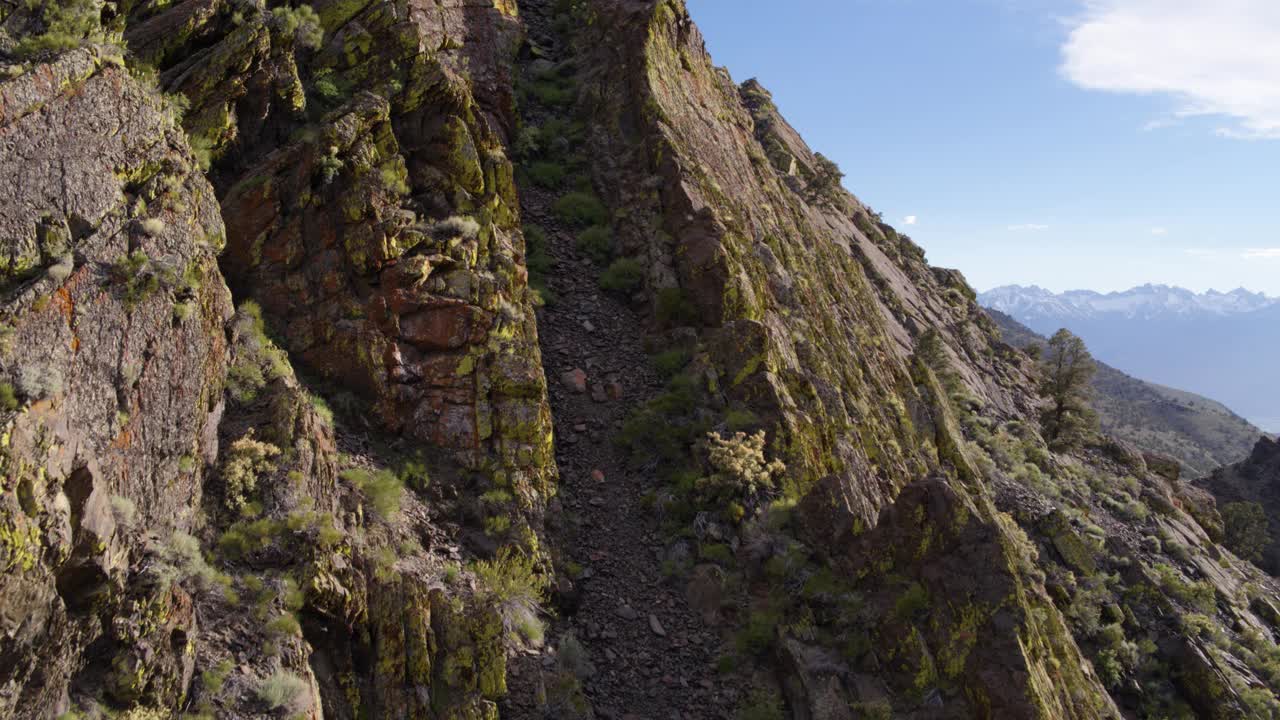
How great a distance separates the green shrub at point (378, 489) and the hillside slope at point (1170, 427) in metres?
88.8

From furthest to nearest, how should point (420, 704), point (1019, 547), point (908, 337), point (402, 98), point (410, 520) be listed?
point (908, 337) < point (1019, 547) < point (402, 98) < point (410, 520) < point (420, 704)

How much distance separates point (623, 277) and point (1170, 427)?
12939cm

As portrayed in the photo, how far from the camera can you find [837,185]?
4441 centimetres

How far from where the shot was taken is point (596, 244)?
65.4ft

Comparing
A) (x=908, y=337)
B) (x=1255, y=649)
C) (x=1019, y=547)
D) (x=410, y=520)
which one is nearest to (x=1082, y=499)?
(x=1255, y=649)

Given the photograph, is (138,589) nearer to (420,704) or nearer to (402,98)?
(420,704)

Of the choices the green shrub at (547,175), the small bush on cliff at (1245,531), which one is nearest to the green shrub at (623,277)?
the green shrub at (547,175)

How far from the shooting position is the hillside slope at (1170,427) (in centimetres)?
9338

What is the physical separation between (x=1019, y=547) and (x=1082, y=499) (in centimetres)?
1169

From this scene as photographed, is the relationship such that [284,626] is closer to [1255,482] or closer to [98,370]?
[98,370]

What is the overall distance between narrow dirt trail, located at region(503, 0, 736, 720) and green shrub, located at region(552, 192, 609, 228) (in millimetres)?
461

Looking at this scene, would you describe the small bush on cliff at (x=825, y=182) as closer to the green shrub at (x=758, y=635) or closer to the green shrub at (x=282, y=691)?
the green shrub at (x=758, y=635)

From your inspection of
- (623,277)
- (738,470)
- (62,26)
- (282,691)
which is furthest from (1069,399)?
(62,26)

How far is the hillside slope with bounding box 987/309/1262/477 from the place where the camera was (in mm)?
93375
